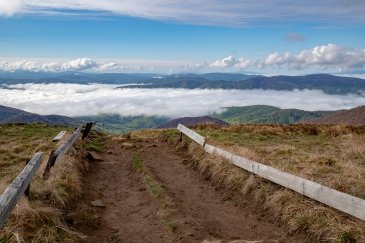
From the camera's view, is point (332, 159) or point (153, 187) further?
point (332, 159)

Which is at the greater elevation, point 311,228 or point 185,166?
point 311,228

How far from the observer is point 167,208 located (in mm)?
11438

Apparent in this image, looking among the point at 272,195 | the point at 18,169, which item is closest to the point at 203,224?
the point at 272,195

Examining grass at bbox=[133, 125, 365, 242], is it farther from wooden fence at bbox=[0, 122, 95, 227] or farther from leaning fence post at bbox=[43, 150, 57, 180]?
wooden fence at bbox=[0, 122, 95, 227]

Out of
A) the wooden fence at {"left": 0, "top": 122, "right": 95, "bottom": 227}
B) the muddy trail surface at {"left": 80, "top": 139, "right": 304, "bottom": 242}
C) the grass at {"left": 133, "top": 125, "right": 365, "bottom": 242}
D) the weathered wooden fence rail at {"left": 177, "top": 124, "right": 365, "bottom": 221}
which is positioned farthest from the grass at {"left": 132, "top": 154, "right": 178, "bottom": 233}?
the wooden fence at {"left": 0, "top": 122, "right": 95, "bottom": 227}

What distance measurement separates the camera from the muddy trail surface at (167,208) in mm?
9688

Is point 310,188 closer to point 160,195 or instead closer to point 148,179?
point 160,195

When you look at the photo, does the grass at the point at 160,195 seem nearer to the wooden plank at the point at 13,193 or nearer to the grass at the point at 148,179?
the grass at the point at 148,179

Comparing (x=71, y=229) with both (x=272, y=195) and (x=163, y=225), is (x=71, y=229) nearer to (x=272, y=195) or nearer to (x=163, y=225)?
(x=163, y=225)

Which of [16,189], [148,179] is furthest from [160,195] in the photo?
[16,189]

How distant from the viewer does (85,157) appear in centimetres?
1992

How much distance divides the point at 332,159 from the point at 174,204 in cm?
758

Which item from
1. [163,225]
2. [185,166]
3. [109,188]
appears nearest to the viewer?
[163,225]

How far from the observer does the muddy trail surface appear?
31.8 feet
